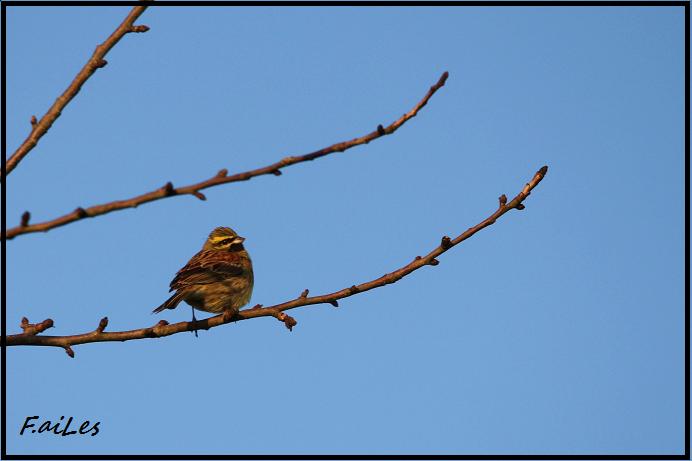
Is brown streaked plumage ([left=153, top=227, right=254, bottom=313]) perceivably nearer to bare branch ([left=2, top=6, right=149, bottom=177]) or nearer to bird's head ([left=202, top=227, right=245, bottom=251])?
bird's head ([left=202, top=227, right=245, bottom=251])

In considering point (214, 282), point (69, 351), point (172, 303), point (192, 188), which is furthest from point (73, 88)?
point (214, 282)

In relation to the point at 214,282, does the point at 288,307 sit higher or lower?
lower

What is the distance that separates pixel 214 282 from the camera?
11594 mm

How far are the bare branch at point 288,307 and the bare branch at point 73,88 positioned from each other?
58.9 inches

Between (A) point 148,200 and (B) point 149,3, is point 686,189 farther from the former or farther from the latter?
(A) point 148,200

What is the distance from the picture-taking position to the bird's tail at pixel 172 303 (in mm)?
10358

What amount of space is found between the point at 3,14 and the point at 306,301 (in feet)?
11.0

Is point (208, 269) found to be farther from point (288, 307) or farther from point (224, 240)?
point (288, 307)

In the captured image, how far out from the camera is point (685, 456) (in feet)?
27.3

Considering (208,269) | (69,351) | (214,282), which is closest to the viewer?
(69,351)

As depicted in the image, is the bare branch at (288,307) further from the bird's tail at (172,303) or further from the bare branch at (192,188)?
the bird's tail at (172,303)

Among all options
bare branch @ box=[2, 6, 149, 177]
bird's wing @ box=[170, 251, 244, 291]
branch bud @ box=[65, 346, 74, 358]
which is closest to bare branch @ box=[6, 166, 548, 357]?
branch bud @ box=[65, 346, 74, 358]

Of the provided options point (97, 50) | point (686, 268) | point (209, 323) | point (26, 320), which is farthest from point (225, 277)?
point (97, 50)

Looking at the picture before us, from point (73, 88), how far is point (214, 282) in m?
6.73
